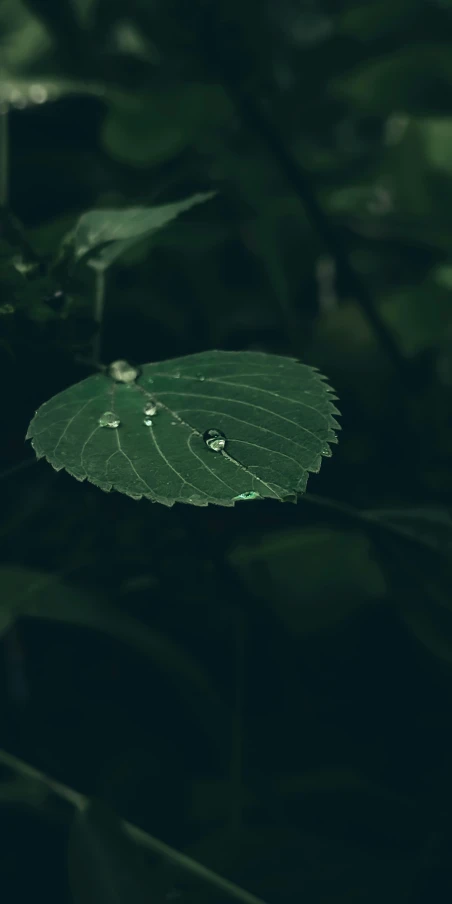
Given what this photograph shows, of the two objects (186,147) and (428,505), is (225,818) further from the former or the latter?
(186,147)

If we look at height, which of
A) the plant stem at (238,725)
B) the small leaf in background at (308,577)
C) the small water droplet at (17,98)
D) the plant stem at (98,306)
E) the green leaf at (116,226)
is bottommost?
the plant stem at (238,725)

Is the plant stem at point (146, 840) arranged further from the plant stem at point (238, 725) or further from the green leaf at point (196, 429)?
the green leaf at point (196, 429)

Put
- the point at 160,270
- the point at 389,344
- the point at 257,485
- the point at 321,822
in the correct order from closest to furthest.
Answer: the point at 257,485 → the point at 321,822 → the point at 389,344 → the point at 160,270

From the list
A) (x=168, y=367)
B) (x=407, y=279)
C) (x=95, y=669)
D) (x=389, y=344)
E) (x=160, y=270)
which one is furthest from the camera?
(x=407, y=279)

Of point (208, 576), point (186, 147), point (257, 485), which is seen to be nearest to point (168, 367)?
point (257, 485)

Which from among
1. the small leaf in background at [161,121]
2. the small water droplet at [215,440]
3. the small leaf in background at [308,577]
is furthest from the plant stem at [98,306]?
the small leaf in background at [161,121]

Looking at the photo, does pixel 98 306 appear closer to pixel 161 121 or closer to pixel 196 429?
pixel 196 429

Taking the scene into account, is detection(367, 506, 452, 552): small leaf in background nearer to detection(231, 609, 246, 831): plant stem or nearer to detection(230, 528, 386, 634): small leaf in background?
detection(230, 528, 386, 634): small leaf in background
